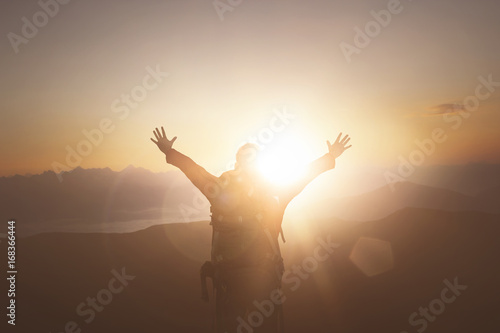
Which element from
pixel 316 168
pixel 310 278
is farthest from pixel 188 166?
pixel 310 278

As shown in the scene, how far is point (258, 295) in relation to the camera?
17.5 ft

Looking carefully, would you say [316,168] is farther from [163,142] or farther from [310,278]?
[310,278]

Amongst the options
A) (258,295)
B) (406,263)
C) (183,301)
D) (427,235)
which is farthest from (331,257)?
(258,295)

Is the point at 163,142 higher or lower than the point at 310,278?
higher

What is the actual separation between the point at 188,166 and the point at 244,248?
1598 mm

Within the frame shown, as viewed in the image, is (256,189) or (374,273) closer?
(256,189)

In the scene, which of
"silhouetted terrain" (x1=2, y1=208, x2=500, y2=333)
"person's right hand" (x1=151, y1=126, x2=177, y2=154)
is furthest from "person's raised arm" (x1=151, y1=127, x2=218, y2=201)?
"silhouetted terrain" (x1=2, y1=208, x2=500, y2=333)

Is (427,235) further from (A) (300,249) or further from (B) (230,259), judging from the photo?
(B) (230,259)

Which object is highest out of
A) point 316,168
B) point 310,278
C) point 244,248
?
point 316,168

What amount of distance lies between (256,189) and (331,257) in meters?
9.53

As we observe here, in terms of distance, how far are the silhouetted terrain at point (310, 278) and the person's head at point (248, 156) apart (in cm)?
579

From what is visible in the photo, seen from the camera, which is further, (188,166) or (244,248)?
(188,166)

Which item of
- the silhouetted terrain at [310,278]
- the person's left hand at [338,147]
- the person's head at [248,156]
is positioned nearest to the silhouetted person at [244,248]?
the person's head at [248,156]

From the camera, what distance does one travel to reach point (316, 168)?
5906 mm
